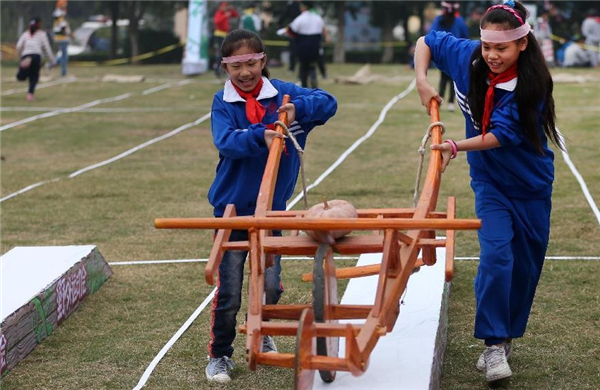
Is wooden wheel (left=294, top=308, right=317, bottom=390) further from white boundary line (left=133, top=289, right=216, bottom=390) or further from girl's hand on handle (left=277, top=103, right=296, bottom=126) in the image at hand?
Result: white boundary line (left=133, top=289, right=216, bottom=390)

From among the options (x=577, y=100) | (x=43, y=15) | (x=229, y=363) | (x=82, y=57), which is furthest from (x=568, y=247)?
(x=43, y=15)

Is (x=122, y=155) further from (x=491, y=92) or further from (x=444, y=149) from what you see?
(x=444, y=149)

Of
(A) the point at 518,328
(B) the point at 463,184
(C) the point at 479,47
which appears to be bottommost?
(B) the point at 463,184

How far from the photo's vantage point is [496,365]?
16.2 ft

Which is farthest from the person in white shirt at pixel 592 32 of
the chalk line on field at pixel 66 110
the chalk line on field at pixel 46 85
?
the chalk line on field at pixel 46 85

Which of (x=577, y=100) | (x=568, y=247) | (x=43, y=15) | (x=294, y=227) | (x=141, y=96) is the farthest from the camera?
(x=43, y=15)

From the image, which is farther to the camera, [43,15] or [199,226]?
[43,15]

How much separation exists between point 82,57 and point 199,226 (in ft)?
117

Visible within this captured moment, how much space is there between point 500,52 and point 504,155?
469mm

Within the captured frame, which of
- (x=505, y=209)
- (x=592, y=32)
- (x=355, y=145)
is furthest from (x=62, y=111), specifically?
(x=592, y=32)

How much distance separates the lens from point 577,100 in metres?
19.2

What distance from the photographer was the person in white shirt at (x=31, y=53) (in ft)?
68.6

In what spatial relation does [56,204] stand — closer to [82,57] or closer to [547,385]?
[547,385]

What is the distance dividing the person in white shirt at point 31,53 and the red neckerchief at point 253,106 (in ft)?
54.1
